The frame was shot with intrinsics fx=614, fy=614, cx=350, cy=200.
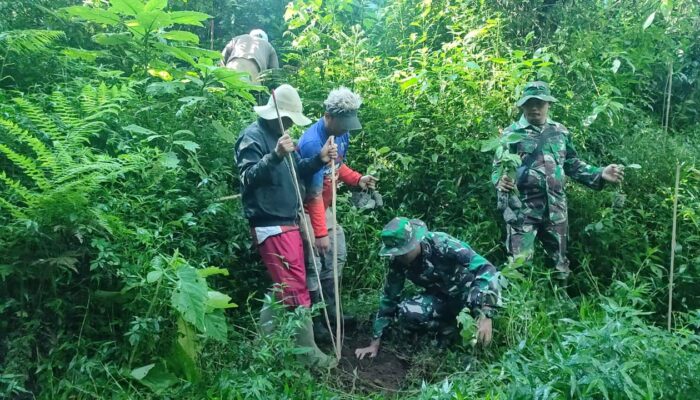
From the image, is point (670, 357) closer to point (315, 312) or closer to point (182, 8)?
point (315, 312)

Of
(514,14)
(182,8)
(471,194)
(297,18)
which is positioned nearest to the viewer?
(471,194)

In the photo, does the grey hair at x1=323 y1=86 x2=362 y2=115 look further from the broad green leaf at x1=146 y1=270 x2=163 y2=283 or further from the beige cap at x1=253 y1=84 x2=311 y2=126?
the broad green leaf at x1=146 y1=270 x2=163 y2=283

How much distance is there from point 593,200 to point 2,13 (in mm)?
5708

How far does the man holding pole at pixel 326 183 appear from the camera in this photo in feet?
14.3

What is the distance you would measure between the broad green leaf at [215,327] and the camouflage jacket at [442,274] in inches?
48.0

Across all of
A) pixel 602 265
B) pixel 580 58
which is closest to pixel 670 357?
pixel 602 265

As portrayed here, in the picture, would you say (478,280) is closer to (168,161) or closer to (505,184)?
(505,184)

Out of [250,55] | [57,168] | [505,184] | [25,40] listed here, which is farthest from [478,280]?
[250,55]

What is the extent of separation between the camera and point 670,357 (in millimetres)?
2855

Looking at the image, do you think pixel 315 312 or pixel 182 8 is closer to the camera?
pixel 315 312

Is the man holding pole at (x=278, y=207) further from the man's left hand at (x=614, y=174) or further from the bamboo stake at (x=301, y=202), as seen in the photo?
the man's left hand at (x=614, y=174)

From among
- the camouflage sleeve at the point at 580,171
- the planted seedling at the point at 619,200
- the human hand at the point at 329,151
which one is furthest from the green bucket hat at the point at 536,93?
the human hand at the point at 329,151

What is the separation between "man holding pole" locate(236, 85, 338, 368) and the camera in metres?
3.98

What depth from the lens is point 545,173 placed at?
484 centimetres
